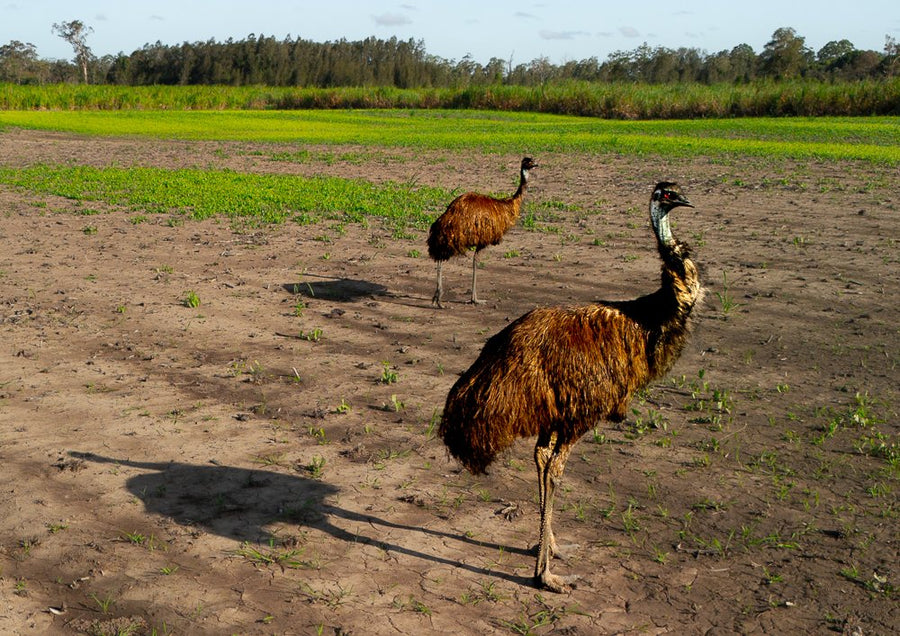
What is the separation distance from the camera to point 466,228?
403 inches

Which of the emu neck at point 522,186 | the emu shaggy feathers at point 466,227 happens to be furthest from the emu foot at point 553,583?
the emu neck at point 522,186

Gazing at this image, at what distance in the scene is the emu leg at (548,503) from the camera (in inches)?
186

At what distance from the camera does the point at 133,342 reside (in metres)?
8.73

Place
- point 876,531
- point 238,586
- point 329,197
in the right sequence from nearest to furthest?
1. point 238,586
2. point 876,531
3. point 329,197

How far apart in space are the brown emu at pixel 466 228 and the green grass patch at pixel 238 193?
409cm

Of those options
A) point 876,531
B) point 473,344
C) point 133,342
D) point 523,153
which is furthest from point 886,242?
point 523,153

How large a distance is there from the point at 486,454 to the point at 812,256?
28.7 ft

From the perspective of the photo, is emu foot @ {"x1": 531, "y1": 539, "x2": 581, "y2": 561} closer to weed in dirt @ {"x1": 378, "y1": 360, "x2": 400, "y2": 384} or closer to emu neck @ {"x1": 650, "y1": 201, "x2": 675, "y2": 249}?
emu neck @ {"x1": 650, "y1": 201, "x2": 675, "y2": 249}

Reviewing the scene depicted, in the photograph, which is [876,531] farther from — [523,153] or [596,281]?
[523,153]

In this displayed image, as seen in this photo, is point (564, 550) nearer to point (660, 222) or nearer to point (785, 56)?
point (660, 222)

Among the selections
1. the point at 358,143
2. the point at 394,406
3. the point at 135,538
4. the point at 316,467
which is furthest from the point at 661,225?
the point at 358,143

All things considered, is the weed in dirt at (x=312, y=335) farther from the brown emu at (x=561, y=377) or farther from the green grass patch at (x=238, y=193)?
the green grass patch at (x=238, y=193)

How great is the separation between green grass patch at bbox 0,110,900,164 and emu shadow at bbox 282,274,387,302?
15.2 m

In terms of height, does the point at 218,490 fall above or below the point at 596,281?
below
